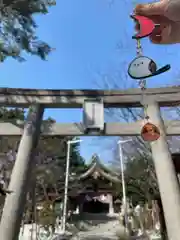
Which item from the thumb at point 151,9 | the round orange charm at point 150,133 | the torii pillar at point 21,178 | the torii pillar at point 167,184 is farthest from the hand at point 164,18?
the torii pillar at point 21,178

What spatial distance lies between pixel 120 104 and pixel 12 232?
3210 mm

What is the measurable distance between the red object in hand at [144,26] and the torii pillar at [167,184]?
3225 millimetres

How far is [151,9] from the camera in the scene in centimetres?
150

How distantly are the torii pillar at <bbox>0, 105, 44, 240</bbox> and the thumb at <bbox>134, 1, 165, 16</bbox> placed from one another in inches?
150

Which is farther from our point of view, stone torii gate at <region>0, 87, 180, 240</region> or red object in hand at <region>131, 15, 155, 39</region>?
stone torii gate at <region>0, 87, 180, 240</region>

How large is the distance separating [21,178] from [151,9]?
12.9ft

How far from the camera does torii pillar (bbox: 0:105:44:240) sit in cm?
421

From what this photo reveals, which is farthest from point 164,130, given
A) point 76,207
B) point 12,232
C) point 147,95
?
point 76,207

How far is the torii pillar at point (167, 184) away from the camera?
418cm

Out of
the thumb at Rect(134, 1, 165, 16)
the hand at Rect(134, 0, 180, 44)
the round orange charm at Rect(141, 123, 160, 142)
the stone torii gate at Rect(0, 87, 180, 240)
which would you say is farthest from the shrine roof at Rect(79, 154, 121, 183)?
the thumb at Rect(134, 1, 165, 16)

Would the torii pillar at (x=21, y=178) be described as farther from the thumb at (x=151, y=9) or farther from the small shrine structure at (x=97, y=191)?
the small shrine structure at (x=97, y=191)

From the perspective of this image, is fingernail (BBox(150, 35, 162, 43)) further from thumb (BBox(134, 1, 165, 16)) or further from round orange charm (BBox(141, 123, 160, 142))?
round orange charm (BBox(141, 123, 160, 142))

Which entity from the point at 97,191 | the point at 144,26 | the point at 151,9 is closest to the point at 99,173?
the point at 97,191

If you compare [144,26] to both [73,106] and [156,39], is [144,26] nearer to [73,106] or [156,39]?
[156,39]
